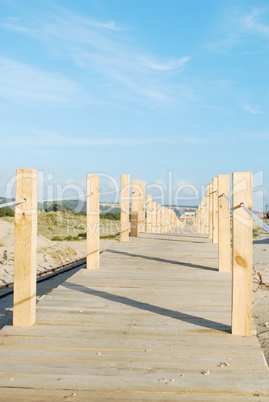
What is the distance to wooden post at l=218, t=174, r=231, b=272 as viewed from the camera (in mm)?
5520

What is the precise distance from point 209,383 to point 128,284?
251 cm

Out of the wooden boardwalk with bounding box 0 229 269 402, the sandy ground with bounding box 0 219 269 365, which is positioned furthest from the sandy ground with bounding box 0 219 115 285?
the wooden boardwalk with bounding box 0 229 269 402

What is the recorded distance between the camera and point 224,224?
5.61 metres

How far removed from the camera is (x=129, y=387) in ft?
7.10

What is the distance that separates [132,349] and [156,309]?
98 cm

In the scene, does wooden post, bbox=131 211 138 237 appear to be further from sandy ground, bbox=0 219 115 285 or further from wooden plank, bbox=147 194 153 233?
wooden plank, bbox=147 194 153 233

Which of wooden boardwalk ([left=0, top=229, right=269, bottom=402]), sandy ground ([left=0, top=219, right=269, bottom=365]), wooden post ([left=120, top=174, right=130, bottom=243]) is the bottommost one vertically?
sandy ground ([left=0, top=219, right=269, bottom=365])

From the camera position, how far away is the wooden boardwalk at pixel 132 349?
84.0 inches

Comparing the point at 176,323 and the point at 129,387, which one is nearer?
the point at 129,387

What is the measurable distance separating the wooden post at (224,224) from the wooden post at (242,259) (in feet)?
7.67

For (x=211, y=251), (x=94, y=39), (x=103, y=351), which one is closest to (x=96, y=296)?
(x=103, y=351)

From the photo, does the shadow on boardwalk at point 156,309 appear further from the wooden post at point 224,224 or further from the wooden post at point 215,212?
the wooden post at point 215,212

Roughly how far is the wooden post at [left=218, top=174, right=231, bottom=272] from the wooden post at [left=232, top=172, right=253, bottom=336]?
2338mm

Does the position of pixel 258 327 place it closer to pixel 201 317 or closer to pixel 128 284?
pixel 128 284
